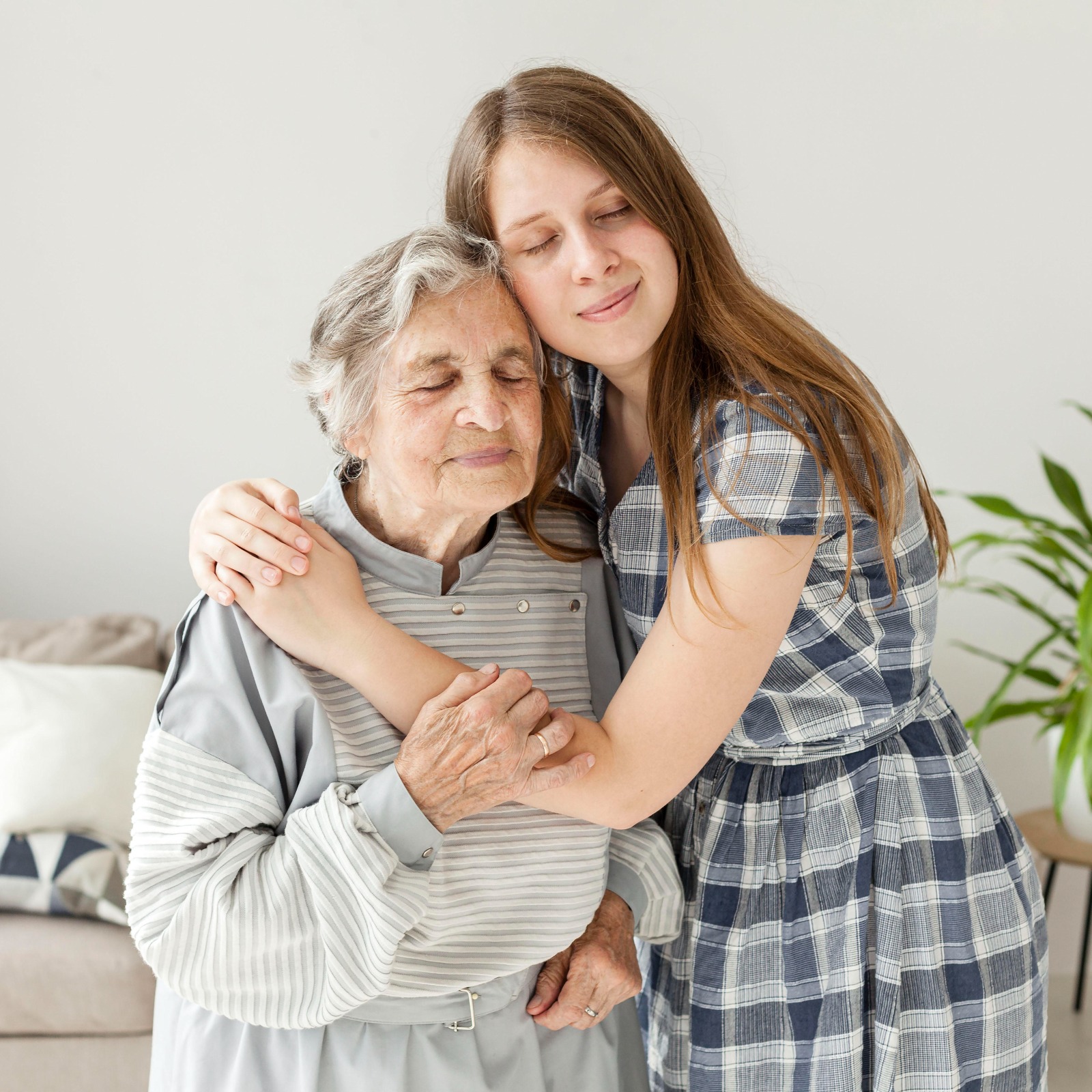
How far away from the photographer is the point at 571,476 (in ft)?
4.73

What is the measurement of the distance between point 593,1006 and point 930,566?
2.24 ft

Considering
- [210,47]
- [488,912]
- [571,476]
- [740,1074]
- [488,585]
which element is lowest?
[740,1074]

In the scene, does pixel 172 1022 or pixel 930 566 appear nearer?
pixel 172 1022

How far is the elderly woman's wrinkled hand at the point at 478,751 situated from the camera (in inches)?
40.5

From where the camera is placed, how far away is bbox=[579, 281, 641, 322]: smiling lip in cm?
119

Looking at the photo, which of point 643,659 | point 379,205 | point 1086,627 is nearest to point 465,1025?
point 643,659

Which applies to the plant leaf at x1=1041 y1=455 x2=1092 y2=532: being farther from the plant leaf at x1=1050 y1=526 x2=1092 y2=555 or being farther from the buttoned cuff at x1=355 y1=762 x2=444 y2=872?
the buttoned cuff at x1=355 y1=762 x2=444 y2=872

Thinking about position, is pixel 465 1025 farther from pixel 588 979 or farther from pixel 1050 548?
pixel 1050 548

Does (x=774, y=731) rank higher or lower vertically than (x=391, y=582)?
lower

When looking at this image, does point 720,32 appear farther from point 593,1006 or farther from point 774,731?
point 593,1006

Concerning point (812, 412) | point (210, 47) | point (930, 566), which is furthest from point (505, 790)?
point (210, 47)

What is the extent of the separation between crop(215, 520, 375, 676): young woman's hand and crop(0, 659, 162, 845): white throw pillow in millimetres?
1310

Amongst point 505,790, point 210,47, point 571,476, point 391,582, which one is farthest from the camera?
point 210,47

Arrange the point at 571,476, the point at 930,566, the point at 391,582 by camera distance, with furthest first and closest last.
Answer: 1. the point at 571,476
2. the point at 930,566
3. the point at 391,582
